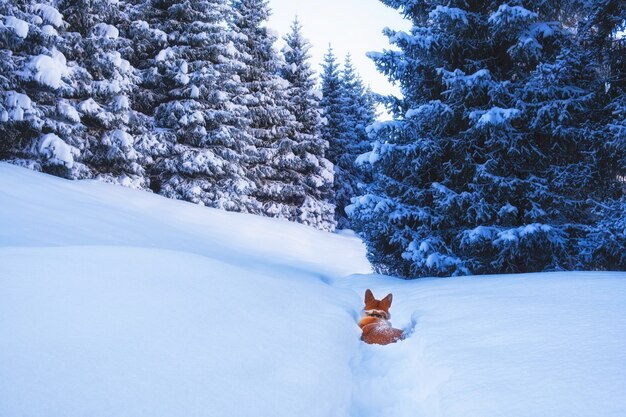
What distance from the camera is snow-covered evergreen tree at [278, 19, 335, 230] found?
22672 millimetres

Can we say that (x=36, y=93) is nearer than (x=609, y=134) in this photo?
No

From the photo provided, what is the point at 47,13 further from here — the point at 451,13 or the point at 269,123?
the point at 451,13

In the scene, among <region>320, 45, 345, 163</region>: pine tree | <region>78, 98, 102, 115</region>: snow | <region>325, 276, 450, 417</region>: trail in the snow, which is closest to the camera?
<region>325, 276, 450, 417</region>: trail in the snow

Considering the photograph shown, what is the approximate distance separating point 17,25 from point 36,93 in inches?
78.5

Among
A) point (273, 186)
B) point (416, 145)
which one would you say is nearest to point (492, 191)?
point (416, 145)

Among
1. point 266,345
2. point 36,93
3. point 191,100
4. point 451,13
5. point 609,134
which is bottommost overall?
point 266,345

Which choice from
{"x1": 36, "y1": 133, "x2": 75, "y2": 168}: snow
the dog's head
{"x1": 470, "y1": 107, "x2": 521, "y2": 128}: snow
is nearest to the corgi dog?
the dog's head

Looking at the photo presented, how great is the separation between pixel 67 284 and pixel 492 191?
6.38m

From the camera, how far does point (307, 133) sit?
23.6 m

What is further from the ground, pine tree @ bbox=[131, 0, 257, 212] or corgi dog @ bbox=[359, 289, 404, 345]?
pine tree @ bbox=[131, 0, 257, 212]

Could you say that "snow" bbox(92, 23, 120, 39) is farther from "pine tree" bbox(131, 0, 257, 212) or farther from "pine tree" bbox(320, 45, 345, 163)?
"pine tree" bbox(320, 45, 345, 163)

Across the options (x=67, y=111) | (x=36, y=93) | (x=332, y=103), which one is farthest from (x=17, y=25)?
(x=332, y=103)

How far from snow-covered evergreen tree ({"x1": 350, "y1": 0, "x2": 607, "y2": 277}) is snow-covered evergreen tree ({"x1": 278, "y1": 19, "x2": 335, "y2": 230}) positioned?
49.4 feet

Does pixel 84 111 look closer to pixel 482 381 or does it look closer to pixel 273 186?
pixel 273 186
